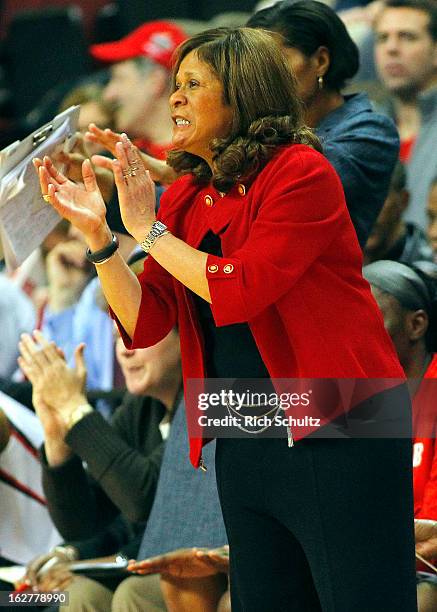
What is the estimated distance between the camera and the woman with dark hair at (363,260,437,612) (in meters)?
2.72

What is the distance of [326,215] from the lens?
1.90 m

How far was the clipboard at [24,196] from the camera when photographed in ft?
7.23

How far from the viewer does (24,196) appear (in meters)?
2.24

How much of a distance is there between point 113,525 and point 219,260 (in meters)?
1.64

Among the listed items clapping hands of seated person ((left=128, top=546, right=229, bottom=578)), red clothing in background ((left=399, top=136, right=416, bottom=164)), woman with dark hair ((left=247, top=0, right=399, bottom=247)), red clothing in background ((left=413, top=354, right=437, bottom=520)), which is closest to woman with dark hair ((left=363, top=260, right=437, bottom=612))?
red clothing in background ((left=413, top=354, right=437, bottom=520))

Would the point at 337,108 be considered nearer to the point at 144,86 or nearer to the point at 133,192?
the point at 133,192

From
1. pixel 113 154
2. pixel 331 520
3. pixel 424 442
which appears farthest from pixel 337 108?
pixel 331 520

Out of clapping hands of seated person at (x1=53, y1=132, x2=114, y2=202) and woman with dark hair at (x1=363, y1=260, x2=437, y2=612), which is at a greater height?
clapping hands of seated person at (x1=53, y1=132, x2=114, y2=202)

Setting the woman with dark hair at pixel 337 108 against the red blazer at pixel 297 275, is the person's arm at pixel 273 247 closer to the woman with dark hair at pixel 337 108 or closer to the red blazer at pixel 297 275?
the red blazer at pixel 297 275

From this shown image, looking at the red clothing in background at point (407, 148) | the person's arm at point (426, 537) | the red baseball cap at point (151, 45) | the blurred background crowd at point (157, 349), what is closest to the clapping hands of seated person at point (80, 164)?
the blurred background crowd at point (157, 349)

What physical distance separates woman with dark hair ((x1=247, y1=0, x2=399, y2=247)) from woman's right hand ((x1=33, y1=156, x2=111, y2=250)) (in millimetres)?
698

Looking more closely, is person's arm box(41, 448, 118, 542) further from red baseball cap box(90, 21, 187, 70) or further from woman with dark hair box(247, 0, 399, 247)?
red baseball cap box(90, 21, 187, 70)

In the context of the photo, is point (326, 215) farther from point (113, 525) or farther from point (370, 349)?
point (113, 525)

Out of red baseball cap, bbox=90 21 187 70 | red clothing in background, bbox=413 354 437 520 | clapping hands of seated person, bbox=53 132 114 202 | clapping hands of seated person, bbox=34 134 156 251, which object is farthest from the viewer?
red baseball cap, bbox=90 21 187 70
